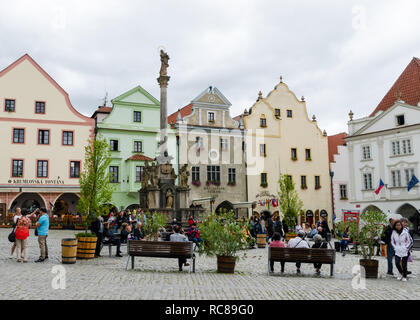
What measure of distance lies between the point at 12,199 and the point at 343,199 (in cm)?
3135

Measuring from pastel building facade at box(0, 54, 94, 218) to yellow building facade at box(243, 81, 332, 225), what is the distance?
15.6 metres

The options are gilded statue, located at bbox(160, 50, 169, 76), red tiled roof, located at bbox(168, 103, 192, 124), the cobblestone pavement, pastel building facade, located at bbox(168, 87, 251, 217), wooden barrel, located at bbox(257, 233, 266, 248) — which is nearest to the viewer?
the cobblestone pavement

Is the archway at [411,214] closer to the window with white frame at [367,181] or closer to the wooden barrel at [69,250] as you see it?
the window with white frame at [367,181]

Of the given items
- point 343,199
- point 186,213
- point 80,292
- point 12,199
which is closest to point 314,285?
point 80,292

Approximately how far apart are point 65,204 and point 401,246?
103 ft

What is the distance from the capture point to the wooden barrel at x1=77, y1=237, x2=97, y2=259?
1431 centimetres

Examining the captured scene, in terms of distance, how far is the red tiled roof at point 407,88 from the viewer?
4312 cm

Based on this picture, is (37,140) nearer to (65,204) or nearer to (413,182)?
(65,204)

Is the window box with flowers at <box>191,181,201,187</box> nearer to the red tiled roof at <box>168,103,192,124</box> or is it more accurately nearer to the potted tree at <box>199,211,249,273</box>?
the red tiled roof at <box>168,103,192,124</box>

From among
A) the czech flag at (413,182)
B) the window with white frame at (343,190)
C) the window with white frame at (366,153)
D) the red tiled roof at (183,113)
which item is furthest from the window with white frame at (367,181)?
the red tiled roof at (183,113)

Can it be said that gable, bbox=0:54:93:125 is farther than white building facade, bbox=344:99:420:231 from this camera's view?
No

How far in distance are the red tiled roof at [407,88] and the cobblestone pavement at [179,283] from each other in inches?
1276

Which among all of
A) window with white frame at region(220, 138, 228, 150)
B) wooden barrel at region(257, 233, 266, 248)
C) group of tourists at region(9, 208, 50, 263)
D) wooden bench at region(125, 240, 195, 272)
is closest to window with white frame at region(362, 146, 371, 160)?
window with white frame at region(220, 138, 228, 150)

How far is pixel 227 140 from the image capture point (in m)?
43.6
